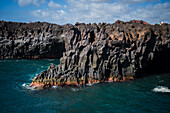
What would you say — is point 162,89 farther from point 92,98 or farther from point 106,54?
point 92,98

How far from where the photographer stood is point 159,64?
41844 mm

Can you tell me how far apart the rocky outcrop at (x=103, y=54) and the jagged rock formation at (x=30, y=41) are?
3542 centimetres

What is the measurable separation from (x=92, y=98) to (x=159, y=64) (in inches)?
1045

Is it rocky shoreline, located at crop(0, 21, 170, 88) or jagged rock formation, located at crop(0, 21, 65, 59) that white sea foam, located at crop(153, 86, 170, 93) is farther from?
jagged rock formation, located at crop(0, 21, 65, 59)

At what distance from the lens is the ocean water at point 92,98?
22.3 metres

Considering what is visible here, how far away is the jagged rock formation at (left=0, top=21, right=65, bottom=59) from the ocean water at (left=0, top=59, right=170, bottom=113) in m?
37.6

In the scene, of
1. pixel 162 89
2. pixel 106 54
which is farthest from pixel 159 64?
pixel 106 54

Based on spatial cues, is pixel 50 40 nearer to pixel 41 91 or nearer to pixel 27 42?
pixel 27 42

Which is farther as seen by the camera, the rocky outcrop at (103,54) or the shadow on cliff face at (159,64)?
the shadow on cliff face at (159,64)

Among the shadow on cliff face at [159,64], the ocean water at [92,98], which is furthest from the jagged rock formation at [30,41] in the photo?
the shadow on cliff face at [159,64]

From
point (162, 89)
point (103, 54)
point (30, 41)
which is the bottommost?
point (162, 89)

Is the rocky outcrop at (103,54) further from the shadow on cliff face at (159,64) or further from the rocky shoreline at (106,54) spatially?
the shadow on cliff face at (159,64)

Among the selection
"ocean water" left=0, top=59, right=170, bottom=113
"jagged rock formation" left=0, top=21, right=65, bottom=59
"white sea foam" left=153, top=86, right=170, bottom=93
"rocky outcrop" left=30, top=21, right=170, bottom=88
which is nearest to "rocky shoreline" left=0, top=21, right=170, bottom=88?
"rocky outcrop" left=30, top=21, right=170, bottom=88

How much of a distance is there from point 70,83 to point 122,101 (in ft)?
39.2
